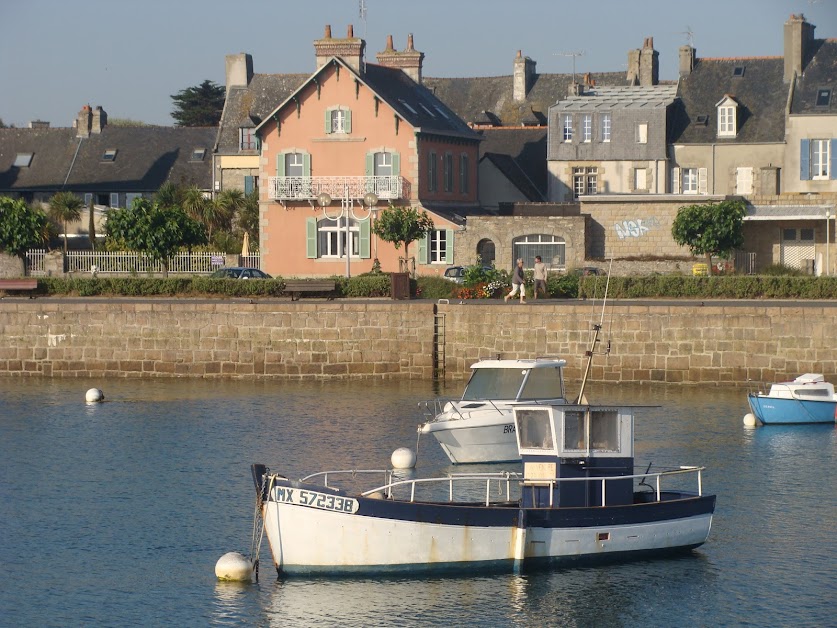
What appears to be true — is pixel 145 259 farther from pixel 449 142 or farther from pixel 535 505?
pixel 535 505

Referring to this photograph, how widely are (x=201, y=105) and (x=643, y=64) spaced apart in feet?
151

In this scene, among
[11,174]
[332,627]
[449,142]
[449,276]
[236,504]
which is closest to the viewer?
[332,627]

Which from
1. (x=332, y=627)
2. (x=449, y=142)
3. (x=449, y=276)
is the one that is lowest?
(x=332, y=627)

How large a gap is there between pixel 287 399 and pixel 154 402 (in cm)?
414

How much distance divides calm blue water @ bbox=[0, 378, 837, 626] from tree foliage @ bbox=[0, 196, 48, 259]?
63.9ft

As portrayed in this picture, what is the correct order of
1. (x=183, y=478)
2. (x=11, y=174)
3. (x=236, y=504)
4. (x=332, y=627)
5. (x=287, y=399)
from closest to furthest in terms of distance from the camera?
(x=332, y=627) < (x=236, y=504) < (x=183, y=478) < (x=287, y=399) < (x=11, y=174)

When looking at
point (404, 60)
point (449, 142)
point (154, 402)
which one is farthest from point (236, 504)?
point (404, 60)

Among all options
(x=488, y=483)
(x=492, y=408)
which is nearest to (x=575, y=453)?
(x=488, y=483)

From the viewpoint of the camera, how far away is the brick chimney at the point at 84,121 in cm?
8769

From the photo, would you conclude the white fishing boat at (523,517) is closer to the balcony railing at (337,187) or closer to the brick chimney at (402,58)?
the balcony railing at (337,187)

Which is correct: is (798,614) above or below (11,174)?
below

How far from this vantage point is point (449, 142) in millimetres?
68188

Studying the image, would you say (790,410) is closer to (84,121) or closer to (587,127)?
(587,127)

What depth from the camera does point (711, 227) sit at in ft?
189
